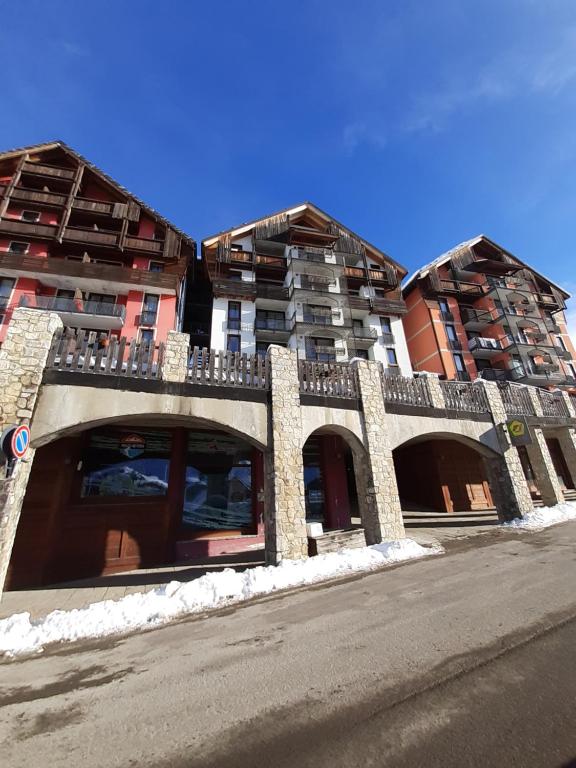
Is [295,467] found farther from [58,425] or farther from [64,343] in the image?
[64,343]

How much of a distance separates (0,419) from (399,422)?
1161cm

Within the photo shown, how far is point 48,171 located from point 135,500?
25.3 meters

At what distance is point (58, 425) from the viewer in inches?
291

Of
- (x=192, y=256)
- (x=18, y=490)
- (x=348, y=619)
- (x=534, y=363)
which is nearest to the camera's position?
(x=348, y=619)

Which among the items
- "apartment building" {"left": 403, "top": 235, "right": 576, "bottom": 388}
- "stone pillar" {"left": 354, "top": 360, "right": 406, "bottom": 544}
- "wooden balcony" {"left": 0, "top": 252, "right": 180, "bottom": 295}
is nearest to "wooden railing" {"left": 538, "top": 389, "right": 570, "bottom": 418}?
"apartment building" {"left": 403, "top": 235, "right": 576, "bottom": 388}

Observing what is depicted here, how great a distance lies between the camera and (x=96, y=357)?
26.6 ft

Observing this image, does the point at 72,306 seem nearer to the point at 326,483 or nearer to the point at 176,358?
the point at 176,358

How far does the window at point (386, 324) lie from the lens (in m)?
26.4

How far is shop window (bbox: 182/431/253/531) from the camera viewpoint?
11477mm

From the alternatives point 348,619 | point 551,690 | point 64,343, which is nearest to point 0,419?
point 64,343

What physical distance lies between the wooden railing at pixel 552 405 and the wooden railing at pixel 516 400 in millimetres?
1229

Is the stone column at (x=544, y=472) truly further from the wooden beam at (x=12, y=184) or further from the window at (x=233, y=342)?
the wooden beam at (x=12, y=184)

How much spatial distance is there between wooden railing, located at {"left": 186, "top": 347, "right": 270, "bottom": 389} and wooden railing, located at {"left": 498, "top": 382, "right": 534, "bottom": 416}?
12828mm

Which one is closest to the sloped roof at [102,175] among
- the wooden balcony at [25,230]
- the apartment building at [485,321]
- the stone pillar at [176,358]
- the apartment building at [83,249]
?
the apartment building at [83,249]
